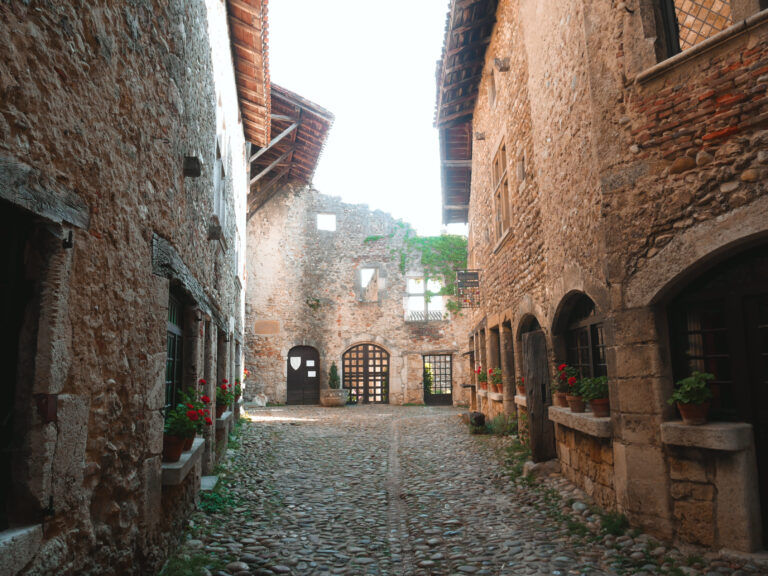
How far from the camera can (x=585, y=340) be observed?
5176 mm

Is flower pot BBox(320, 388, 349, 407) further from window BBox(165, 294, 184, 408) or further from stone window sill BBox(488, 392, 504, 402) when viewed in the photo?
window BBox(165, 294, 184, 408)

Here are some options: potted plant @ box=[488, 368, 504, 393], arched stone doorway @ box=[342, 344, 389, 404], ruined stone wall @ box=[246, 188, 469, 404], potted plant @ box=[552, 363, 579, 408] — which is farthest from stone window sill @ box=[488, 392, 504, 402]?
arched stone doorway @ box=[342, 344, 389, 404]

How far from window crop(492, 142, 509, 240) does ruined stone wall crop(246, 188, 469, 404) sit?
28.4 ft

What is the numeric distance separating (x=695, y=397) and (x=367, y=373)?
1433 centimetres

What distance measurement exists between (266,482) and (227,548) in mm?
2096

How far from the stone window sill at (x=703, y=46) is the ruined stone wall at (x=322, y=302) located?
13682 millimetres

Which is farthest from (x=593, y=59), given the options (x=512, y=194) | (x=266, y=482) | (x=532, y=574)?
(x=266, y=482)

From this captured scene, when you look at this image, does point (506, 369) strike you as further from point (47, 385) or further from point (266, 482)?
point (47, 385)

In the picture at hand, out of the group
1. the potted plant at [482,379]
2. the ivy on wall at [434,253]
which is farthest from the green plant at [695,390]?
the ivy on wall at [434,253]

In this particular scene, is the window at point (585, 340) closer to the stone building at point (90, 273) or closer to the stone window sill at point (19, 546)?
the stone building at point (90, 273)

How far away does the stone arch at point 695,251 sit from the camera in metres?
3.15

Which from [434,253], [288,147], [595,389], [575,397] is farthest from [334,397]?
[595,389]

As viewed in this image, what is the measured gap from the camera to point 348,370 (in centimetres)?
1736

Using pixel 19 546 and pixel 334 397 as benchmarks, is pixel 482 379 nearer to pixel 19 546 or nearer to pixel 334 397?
pixel 334 397
